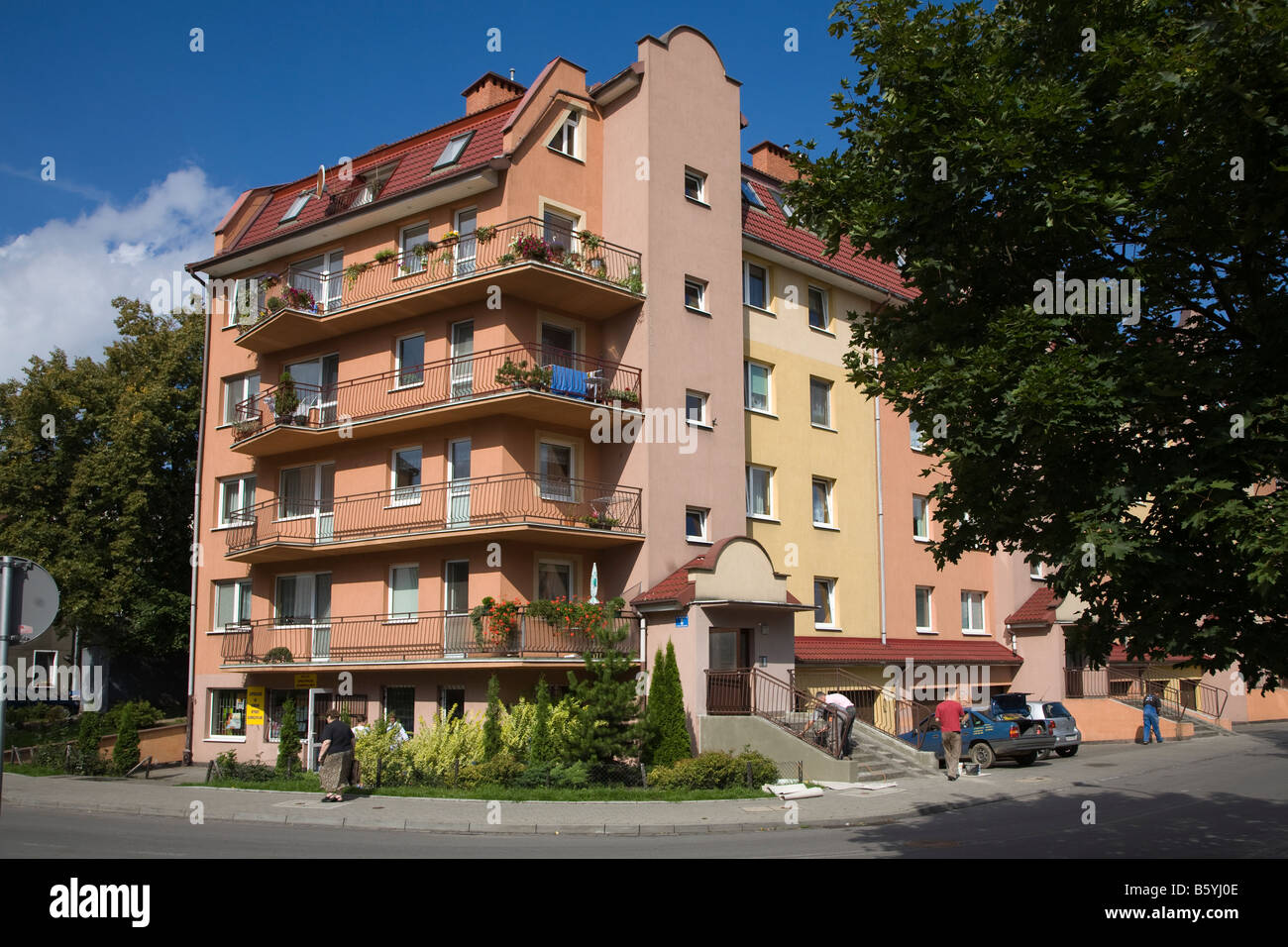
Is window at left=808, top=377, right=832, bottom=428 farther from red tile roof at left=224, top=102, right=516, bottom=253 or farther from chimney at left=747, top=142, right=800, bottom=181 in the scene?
red tile roof at left=224, top=102, right=516, bottom=253

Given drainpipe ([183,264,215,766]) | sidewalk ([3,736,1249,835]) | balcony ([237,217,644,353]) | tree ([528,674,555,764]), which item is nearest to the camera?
sidewalk ([3,736,1249,835])

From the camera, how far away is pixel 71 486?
115ft

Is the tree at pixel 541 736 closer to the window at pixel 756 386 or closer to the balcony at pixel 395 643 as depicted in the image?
the balcony at pixel 395 643

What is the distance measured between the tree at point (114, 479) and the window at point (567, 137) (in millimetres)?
18110

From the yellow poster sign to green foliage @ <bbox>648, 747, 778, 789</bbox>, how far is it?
13.1 m

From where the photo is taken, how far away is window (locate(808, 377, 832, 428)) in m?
30.2

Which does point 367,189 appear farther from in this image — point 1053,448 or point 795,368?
point 1053,448

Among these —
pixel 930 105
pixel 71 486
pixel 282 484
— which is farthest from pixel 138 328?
pixel 930 105

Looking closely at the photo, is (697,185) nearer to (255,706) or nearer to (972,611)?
(972,611)

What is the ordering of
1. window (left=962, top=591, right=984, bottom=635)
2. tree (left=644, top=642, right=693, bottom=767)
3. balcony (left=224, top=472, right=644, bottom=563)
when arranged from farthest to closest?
window (left=962, top=591, right=984, bottom=635)
balcony (left=224, top=472, right=644, bottom=563)
tree (left=644, top=642, right=693, bottom=767)

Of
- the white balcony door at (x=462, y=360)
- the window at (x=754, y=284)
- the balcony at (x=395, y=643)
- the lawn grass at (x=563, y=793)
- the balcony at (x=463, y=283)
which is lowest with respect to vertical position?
the lawn grass at (x=563, y=793)

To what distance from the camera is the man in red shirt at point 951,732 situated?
21.7 metres

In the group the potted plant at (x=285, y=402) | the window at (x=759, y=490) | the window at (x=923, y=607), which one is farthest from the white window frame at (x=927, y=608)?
the potted plant at (x=285, y=402)

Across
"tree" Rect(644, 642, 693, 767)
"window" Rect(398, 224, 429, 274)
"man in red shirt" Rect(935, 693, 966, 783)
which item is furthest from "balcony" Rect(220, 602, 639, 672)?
"window" Rect(398, 224, 429, 274)
